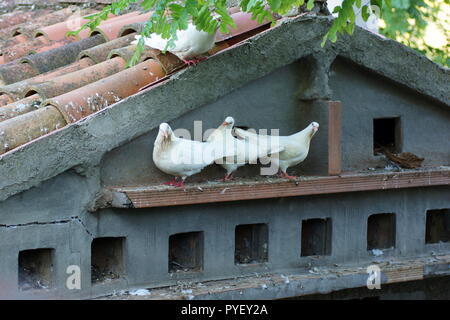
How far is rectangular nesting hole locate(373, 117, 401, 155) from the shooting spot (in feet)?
24.6

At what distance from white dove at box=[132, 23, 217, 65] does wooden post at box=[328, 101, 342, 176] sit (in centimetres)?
107

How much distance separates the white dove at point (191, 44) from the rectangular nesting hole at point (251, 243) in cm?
138

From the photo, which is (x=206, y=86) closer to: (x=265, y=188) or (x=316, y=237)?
(x=265, y=188)

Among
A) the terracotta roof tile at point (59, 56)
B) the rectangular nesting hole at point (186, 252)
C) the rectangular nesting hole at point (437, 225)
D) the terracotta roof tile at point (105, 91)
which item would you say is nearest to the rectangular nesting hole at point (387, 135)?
the rectangular nesting hole at point (437, 225)

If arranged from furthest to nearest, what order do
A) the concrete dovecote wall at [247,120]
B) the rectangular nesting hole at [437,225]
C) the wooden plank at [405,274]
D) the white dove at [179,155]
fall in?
1. the rectangular nesting hole at [437,225]
2. the wooden plank at [405,274]
3. the concrete dovecote wall at [247,120]
4. the white dove at [179,155]

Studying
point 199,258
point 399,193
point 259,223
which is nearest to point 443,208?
point 399,193

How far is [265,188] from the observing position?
641 cm

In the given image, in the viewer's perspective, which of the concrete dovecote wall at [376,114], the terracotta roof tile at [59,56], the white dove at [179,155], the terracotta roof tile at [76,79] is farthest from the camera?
the terracotta roof tile at [59,56]

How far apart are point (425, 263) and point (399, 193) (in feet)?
1.95

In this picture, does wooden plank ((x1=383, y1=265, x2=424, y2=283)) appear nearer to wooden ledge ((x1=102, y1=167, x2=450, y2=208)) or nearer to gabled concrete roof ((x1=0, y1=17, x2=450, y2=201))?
wooden ledge ((x1=102, y1=167, x2=450, y2=208))

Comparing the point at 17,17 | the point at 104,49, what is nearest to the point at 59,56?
the point at 104,49

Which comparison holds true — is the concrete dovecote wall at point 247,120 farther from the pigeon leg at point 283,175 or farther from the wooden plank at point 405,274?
the wooden plank at point 405,274

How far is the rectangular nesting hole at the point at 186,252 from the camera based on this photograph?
647 centimetres
